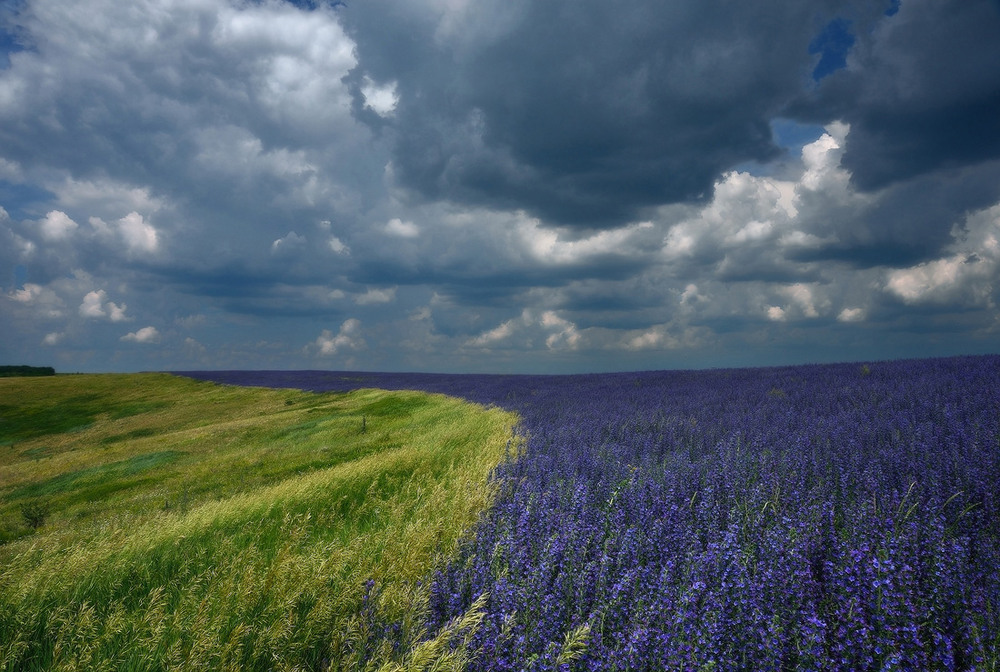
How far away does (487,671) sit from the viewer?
3111 mm

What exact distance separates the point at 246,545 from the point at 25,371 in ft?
263

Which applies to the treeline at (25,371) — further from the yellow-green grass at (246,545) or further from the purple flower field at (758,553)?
the purple flower field at (758,553)

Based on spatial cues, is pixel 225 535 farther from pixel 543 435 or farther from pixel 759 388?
pixel 759 388

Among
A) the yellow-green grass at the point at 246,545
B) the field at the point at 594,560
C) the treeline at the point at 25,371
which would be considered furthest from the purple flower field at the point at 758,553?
the treeline at the point at 25,371

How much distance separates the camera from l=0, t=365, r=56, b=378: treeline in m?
61.7

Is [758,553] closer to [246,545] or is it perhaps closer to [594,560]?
[594,560]

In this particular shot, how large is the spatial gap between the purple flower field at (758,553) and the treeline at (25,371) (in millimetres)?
79775

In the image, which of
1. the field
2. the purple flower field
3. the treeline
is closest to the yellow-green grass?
the field

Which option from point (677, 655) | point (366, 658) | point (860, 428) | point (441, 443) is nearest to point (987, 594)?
point (677, 655)

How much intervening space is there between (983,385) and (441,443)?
1083 centimetres

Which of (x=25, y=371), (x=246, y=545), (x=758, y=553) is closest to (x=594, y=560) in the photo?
(x=758, y=553)

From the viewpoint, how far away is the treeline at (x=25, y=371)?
202ft

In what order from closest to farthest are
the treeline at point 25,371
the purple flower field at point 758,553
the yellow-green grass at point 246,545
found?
the purple flower field at point 758,553
the yellow-green grass at point 246,545
the treeline at point 25,371

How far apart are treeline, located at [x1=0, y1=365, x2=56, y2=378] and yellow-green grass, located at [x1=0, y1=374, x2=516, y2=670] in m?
57.5
